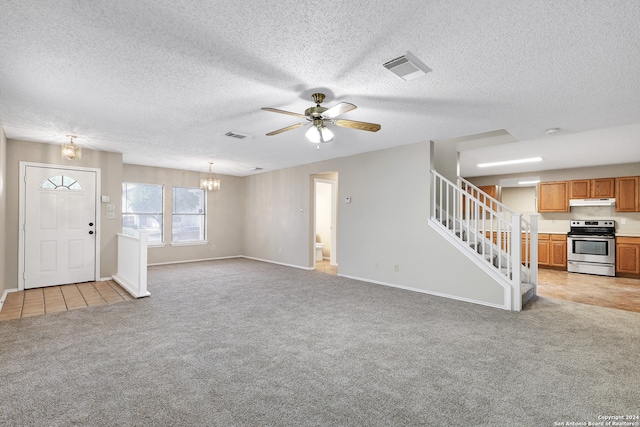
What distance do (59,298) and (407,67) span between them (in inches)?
222

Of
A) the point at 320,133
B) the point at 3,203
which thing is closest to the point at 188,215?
the point at 3,203

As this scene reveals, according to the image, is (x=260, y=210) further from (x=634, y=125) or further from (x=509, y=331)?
(x=634, y=125)

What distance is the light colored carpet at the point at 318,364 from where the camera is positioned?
78.1 inches

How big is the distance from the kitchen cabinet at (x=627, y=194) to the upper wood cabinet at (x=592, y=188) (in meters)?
0.12

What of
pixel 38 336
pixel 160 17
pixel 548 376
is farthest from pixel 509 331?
pixel 38 336

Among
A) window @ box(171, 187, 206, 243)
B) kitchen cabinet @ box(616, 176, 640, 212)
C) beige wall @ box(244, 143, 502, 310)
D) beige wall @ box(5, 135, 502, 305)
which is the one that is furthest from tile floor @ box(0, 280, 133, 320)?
kitchen cabinet @ box(616, 176, 640, 212)

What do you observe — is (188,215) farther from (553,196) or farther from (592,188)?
(592,188)

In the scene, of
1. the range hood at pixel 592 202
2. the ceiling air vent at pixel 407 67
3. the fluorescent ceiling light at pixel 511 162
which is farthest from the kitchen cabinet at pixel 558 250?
the ceiling air vent at pixel 407 67

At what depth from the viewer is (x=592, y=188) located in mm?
7156

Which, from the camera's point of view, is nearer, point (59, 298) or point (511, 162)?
point (59, 298)

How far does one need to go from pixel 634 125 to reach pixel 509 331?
3406 mm

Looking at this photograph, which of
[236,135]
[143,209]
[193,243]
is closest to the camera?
[236,135]

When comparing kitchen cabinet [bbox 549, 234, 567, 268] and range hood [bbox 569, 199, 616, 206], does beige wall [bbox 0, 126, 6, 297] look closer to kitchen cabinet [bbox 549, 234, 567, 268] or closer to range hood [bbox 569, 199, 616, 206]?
kitchen cabinet [bbox 549, 234, 567, 268]

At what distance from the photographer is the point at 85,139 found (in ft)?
16.6
